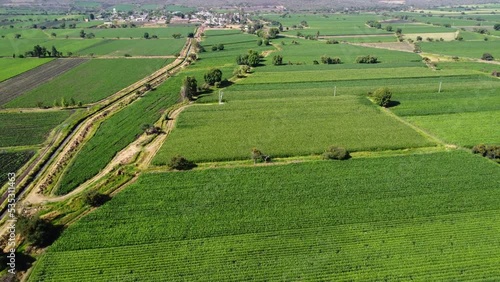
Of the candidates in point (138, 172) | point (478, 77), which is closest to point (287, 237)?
point (138, 172)

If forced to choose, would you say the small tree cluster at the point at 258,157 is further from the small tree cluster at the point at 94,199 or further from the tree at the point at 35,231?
the tree at the point at 35,231

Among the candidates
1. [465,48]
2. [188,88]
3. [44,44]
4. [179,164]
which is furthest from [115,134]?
[465,48]

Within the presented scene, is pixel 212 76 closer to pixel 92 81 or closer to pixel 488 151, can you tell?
pixel 92 81

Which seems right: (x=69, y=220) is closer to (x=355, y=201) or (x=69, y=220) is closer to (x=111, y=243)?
(x=111, y=243)

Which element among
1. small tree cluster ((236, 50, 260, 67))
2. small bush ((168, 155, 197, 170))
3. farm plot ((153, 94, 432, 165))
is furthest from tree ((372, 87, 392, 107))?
small bush ((168, 155, 197, 170))

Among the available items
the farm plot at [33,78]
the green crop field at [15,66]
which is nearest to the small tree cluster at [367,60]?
the farm plot at [33,78]

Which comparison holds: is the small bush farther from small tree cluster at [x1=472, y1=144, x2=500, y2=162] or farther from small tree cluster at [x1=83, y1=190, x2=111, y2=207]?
small tree cluster at [x1=472, y1=144, x2=500, y2=162]
